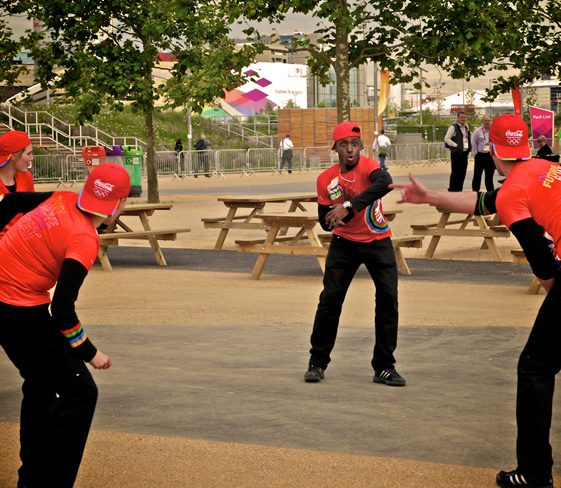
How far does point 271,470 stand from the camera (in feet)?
20.3

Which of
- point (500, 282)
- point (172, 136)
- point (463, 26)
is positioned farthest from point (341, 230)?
point (172, 136)

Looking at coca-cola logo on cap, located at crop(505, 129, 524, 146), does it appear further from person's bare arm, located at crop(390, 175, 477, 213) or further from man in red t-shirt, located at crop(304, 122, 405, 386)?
man in red t-shirt, located at crop(304, 122, 405, 386)

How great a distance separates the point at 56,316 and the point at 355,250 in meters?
3.69

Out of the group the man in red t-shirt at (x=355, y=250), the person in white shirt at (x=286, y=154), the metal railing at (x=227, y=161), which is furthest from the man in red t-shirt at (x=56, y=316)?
the person in white shirt at (x=286, y=154)

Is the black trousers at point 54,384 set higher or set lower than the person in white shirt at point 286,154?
higher

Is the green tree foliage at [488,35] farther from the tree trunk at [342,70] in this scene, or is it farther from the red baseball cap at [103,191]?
the red baseball cap at [103,191]

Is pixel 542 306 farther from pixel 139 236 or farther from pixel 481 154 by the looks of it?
pixel 481 154

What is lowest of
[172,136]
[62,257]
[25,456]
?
[172,136]

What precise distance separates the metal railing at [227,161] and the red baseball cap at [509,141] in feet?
98.3

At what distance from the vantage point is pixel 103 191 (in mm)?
5543

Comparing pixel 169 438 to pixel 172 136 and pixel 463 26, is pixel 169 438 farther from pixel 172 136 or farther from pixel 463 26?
pixel 172 136

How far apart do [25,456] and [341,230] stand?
363 centimetres

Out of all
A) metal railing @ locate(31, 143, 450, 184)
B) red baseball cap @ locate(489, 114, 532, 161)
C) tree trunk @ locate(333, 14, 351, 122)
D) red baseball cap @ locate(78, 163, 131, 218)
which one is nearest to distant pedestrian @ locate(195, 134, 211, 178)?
metal railing @ locate(31, 143, 450, 184)

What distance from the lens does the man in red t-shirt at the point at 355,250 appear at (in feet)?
28.5
